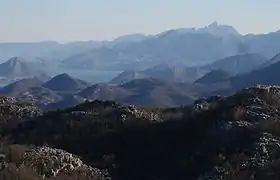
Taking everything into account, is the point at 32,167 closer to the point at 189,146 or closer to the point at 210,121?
the point at 189,146

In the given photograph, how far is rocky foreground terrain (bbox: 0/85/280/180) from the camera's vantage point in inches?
1054

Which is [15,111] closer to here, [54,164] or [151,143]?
[151,143]

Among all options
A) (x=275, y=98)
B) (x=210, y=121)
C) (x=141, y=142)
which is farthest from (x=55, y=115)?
(x=275, y=98)

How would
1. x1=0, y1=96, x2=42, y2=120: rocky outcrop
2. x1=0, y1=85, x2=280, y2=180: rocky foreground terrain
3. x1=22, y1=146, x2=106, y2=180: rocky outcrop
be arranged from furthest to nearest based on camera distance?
x1=0, y1=96, x2=42, y2=120: rocky outcrop, x1=0, y1=85, x2=280, y2=180: rocky foreground terrain, x1=22, y1=146, x2=106, y2=180: rocky outcrop

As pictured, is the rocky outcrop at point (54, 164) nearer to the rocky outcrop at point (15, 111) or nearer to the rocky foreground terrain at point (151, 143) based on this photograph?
the rocky foreground terrain at point (151, 143)

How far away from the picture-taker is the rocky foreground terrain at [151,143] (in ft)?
87.9

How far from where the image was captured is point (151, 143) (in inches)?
1356

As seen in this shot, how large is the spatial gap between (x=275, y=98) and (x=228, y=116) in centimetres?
580

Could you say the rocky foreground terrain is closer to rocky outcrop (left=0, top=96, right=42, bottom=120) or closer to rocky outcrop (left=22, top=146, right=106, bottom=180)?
rocky outcrop (left=22, top=146, right=106, bottom=180)

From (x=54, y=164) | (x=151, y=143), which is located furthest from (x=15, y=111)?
(x=54, y=164)

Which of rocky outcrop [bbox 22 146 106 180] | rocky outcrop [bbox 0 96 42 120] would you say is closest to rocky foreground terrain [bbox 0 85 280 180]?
rocky outcrop [bbox 22 146 106 180]

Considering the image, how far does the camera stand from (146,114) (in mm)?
40031

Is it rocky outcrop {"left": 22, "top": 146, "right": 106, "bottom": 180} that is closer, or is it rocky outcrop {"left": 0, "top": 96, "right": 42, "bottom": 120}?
rocky outcrop {"left": 22, "top": 146, "right": 106, "bottom": 180}

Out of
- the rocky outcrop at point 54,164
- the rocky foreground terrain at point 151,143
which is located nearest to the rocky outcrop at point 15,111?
the rocky foreground terrain at point 151,143
